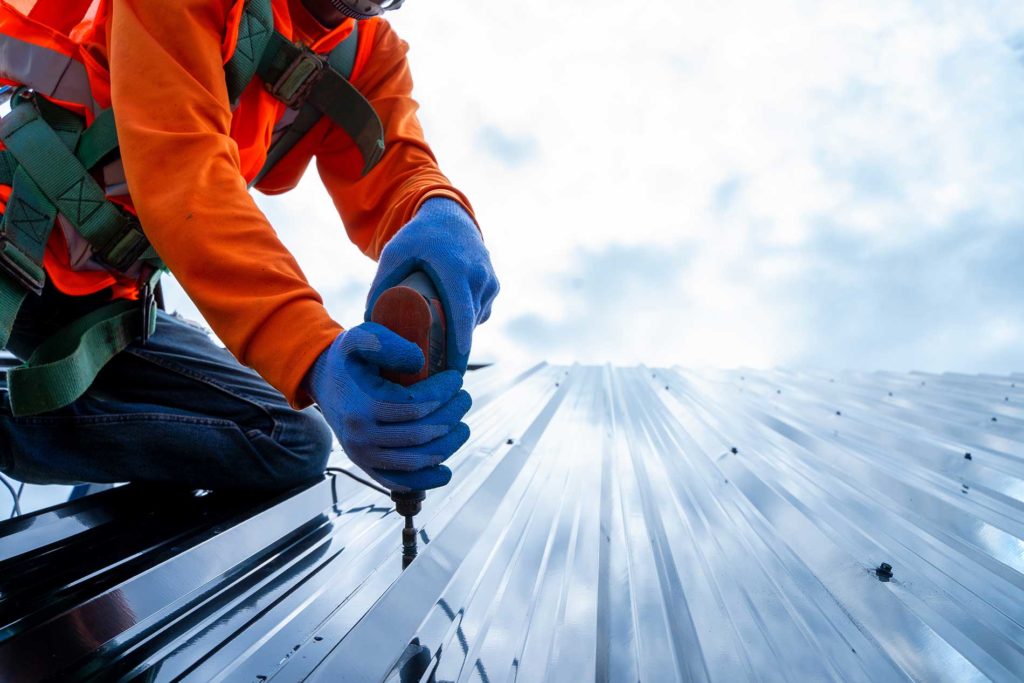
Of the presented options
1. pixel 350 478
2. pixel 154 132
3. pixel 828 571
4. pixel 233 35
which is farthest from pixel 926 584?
pixel 233 35

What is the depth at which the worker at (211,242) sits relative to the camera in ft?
3.24

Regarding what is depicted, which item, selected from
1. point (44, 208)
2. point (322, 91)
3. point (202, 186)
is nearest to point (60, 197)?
point (44, 208)

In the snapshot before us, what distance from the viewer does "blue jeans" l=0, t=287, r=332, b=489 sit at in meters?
1.49

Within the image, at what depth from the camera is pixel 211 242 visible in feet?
3.26

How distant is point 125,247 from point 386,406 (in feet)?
2.97

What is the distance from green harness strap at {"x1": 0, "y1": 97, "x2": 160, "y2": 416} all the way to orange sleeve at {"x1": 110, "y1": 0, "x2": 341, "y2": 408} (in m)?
0.25

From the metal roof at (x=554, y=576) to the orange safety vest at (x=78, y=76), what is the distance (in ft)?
2.01

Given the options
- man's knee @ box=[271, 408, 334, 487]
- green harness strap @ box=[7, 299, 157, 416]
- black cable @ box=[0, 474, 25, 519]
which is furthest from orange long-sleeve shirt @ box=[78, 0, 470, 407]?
black cable @ box=[0, 474, 25, 519]

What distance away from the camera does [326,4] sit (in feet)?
4.77

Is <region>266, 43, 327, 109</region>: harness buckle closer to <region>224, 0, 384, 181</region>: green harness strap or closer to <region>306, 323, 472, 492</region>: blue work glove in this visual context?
<region>224, 0, 384, 181</region>: green harness strap

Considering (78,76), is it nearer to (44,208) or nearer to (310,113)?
(44,208)

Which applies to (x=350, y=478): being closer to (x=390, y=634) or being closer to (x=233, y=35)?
(x=390, y=634)

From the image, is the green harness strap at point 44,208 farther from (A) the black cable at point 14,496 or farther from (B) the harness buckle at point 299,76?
(A) the black cable at point 14,496

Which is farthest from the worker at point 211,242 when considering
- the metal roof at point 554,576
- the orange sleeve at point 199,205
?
the metal roof at point 554,576
